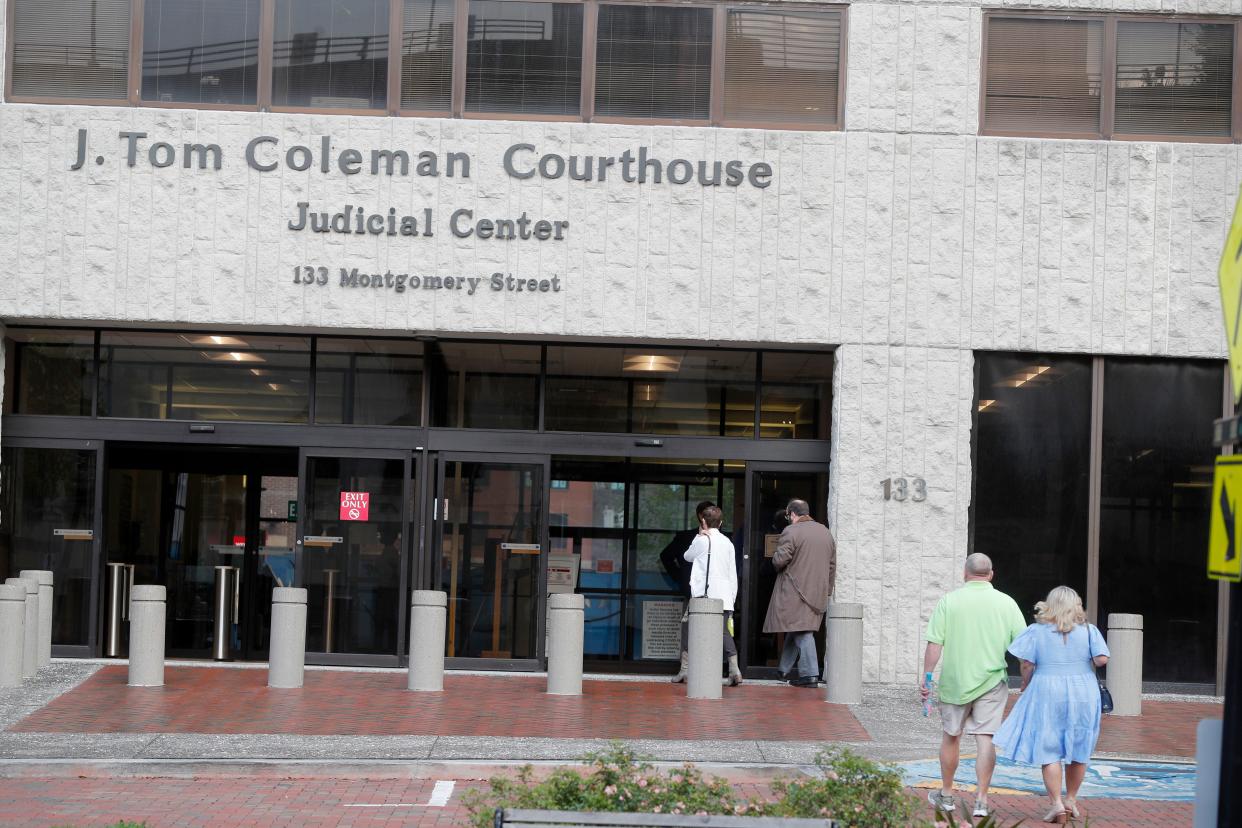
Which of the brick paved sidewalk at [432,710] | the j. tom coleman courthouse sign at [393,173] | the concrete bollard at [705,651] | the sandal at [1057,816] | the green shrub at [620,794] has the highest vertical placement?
the j. tom coleman courthouse sign at [393,173]

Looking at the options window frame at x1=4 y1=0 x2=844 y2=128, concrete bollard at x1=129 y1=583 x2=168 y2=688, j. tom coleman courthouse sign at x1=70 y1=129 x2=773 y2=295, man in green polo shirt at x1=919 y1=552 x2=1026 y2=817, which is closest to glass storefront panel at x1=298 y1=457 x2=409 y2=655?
j. tom coleman courthouse sign at x1=70 y1=129 x2=773 y2=295

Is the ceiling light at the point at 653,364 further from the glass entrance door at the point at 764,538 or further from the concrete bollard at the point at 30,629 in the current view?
the concrete bollard at the point at 30,629

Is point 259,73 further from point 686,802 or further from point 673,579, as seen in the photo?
point 686,802

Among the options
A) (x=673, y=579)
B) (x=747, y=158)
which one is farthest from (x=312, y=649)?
(x=747, y=158)

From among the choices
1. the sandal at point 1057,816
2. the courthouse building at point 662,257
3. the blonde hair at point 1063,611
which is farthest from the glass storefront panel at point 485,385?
the sandal at point 1057,816

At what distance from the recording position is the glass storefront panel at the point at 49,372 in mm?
16609

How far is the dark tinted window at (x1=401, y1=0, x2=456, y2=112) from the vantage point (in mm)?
16203

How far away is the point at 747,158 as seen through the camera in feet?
52.6

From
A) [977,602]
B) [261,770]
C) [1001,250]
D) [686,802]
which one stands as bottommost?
[261,770]

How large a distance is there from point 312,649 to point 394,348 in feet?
11.0

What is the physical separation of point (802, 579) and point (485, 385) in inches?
159

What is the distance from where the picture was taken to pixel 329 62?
1620cm

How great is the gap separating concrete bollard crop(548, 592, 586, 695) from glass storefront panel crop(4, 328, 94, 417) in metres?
5.95

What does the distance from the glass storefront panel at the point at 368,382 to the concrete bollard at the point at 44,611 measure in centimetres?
320
